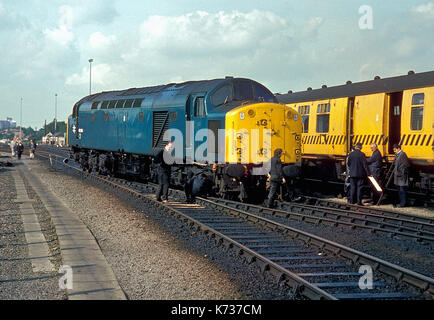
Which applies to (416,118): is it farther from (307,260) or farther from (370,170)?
(307,260)

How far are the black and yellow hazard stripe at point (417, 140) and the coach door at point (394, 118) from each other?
3.56ft

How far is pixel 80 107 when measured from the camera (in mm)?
27266

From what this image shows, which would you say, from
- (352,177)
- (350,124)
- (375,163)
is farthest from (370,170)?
(350,124)

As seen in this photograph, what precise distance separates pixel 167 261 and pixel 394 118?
11174mm

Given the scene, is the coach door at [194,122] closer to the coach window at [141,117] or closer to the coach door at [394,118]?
the coach window at [141,117]

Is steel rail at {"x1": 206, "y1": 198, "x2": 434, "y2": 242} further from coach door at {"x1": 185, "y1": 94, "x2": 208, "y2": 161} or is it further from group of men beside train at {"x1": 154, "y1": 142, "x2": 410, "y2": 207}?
coach door at {"x1": 185, "y1": 94, "x2": 208, "y2": 161}

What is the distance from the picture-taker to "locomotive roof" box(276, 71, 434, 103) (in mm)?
15258

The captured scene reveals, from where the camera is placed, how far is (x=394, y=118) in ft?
54.9

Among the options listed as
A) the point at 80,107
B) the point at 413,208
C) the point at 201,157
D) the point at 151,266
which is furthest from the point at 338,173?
the point at 80,107

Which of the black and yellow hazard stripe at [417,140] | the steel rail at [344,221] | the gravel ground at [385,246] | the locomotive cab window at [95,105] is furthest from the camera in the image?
the locomotive cab window at [95,105]

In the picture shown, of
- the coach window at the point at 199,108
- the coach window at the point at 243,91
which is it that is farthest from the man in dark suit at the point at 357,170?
the coach window at the point at 199,108

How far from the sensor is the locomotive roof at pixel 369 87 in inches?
601

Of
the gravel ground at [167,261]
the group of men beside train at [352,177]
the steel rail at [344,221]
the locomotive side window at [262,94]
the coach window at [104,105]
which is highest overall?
the coach window at [104,105]
